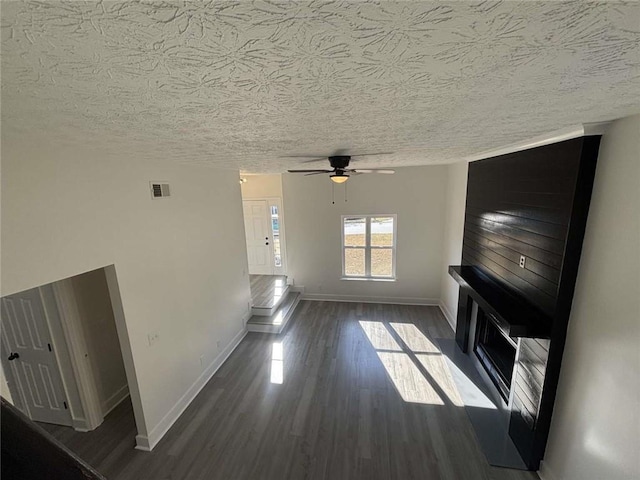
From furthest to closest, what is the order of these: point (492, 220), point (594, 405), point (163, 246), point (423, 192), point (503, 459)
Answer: point (423, 192), point (492, 220), point (163, 246), point (503, 459), point (594, 405)

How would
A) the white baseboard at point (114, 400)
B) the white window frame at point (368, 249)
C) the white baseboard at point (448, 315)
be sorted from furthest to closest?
1. the white window frame at point (368, 249)
2. the white baseboard at point (448, 315)
3. the white baseboard at point (114, 400)

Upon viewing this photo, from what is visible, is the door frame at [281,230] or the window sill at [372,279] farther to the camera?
the door frame at [281,230]

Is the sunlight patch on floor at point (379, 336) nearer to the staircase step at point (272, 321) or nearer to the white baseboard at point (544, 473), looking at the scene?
the staircase step at point (272, 321)

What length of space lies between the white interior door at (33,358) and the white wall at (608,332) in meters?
4.64

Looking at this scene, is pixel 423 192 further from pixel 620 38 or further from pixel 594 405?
pixel 620 38

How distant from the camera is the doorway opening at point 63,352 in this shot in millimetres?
2652

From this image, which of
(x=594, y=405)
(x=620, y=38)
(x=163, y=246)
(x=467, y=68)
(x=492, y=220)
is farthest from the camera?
(x=492, y=220)

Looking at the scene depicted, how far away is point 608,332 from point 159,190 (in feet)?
12.6

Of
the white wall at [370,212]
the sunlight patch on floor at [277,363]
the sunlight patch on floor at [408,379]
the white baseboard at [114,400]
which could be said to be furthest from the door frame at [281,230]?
the white baseboard at [114,400]

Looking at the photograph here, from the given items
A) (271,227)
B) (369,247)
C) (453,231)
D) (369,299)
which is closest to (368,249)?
(369,247)

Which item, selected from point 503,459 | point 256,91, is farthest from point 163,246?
point 503,459

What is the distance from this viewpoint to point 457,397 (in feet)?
10.6

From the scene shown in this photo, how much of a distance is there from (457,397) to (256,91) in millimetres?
3838

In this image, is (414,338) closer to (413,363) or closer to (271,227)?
(413,363)
